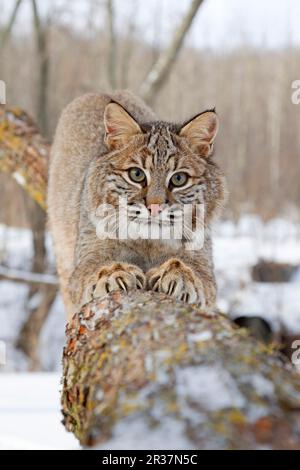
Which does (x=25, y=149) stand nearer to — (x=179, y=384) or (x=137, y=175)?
(x=137, y=175)

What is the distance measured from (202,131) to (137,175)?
63 cm

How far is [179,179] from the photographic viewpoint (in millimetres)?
3352

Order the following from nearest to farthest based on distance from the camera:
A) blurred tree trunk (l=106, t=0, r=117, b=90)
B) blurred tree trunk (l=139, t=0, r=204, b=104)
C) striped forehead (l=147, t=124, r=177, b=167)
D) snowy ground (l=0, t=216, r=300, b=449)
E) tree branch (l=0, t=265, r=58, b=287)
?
striped forehead (l=147, t=124, r=177, b=167) → snowy ground (l=0, t=216, r=300, b=449) → blurred tree trunk (l=139, t=0, r=204, b=104) → tree branch (l=0, t=265, r=58, b=287) → blurred tree trunk (l=106, t=0, r=117, b=90)

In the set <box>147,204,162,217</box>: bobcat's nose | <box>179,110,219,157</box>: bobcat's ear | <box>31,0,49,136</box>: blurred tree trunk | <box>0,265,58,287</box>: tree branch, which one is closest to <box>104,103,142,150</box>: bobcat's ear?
<box>179,110,219,157</box>: bobcat's ear

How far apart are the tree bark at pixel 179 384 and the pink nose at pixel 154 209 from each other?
81 cm

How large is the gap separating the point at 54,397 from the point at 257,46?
32391 millimetres

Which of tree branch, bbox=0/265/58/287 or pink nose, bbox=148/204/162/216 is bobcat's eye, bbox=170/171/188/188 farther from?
tree branch, bbox=0/265/58/287

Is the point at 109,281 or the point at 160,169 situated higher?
the point at 160,169

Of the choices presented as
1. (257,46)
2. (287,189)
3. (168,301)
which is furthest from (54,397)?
(257,46)

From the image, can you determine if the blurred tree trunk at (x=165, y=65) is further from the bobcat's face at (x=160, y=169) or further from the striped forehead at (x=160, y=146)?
the striped forehead at (x=160, y=146)

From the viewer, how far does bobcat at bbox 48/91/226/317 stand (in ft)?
9.98

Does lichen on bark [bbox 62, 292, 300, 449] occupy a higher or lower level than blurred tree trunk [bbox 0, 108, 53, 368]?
lower

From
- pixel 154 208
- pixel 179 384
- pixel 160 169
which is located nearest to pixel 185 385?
pixel 179 384

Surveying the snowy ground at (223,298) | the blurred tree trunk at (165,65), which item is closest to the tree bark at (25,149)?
the snowy ground at (223,298)
